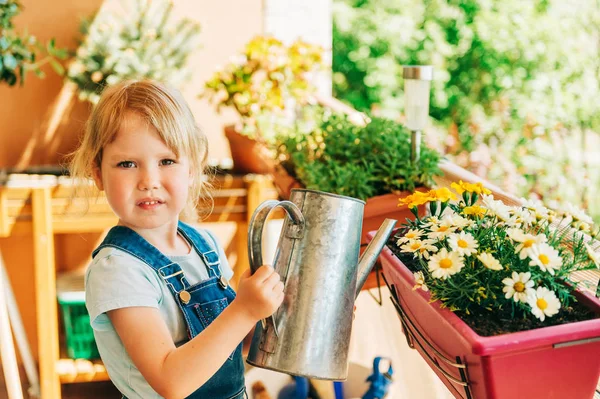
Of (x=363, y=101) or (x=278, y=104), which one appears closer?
(x=278, y=104)

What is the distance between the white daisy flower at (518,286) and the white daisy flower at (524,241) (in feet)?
0.07

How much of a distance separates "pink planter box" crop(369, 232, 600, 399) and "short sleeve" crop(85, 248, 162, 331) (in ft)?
1.29

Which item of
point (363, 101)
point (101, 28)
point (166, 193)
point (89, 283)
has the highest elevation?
point (101, 28)

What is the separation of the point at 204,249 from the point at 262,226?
1.13 feet

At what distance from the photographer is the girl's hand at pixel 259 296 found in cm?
88

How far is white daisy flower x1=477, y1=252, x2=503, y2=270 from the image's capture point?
2.53ft

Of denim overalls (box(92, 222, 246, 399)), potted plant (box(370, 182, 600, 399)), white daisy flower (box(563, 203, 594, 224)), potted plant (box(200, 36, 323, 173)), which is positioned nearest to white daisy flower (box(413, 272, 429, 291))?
potted plant (box(370, 182, 600, 399))

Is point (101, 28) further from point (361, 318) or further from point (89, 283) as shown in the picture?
point (89, 283)

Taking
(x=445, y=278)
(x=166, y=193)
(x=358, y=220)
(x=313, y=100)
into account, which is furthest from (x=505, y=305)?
(x=313, y=100)

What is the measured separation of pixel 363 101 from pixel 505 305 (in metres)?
7.31

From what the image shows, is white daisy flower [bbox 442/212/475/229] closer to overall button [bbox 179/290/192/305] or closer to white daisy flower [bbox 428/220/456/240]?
white daisy flower [bbox 428/220/456/240]

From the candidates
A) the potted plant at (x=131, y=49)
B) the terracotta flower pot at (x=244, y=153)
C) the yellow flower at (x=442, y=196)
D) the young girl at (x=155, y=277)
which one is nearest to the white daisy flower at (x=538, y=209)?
the yellow flower at (x=442, y=196)

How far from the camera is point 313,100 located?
288 cm

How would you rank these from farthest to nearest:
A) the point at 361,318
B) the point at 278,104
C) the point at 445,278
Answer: the point at 278,104
the point at 361,318
the point at 445,278
